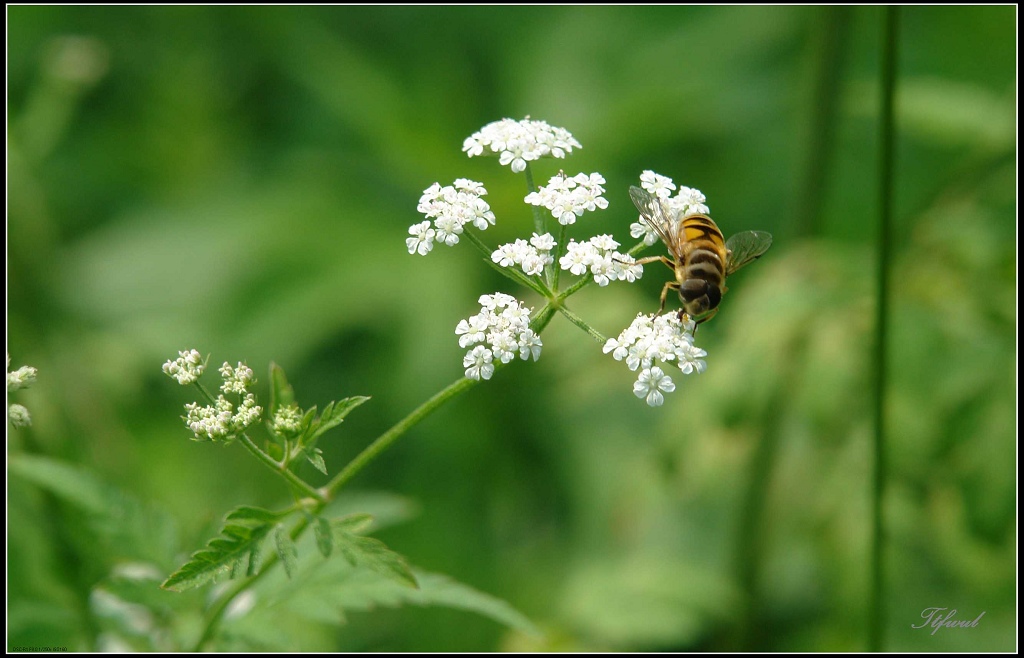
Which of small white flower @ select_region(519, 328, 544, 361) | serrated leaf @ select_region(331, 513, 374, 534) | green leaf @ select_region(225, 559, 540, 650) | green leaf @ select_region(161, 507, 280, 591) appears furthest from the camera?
green leaf @ select_region(225, 559, 540, 650)

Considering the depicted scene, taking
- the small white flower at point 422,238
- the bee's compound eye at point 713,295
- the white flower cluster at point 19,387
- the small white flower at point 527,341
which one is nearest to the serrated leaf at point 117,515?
the white flower cluster at point 19,387

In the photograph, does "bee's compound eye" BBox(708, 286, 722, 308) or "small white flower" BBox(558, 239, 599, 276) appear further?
"bee's compound eye" BBox(708, 286, 722, 308)

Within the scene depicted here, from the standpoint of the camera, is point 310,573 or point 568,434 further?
point 568,434

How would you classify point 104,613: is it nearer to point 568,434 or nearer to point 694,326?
point 694,326

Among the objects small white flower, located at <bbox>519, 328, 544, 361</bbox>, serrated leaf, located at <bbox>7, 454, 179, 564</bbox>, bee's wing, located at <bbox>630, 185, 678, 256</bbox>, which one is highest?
bee's wing, located at <bbox>630, 185, 678, 256</bbox>

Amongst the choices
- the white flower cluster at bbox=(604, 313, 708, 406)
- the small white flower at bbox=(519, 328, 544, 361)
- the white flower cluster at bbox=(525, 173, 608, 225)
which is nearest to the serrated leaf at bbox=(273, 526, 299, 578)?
the small white flower at bbox=(519, 328, 544, 361)

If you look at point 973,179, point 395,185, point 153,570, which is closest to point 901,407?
point 973,179

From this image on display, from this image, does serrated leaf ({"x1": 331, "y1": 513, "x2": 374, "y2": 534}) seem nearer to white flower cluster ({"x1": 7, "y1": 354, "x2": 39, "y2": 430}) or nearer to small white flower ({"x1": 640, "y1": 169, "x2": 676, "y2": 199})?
white flower cluster ({"x1": 7, "y1": 354, "x2": 39, "y2": 430})
